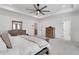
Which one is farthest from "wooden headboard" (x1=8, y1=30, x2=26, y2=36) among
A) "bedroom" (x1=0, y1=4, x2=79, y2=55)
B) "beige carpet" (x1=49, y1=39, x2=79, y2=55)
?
"beige carpet" (x1=49, y1=39, x2=79, y2=55)

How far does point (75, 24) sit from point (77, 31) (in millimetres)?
95

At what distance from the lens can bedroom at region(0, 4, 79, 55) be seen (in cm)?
131

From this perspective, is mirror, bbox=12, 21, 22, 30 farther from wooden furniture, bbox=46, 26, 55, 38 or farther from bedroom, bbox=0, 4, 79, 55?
wooden furniture, bbox=46, 26, 55, 38

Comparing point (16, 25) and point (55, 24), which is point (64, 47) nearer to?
point (55, 24)

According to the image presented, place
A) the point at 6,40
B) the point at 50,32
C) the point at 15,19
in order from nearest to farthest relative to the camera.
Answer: the point at 15,19, the point at 50,32, the point at 6,40

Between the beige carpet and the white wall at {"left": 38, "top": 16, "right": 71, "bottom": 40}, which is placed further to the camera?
the white wall at {"left": 38, "top": 16, "right": 71, "bottom": 40}

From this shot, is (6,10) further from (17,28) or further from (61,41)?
(61,41)

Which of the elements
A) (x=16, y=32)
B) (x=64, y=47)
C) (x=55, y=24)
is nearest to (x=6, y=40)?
(x=16, y=32)

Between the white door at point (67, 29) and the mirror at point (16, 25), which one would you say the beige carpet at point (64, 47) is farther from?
the mirror at point (16, 25)

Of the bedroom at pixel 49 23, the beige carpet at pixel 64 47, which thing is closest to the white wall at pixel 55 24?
the bedroom at pixel 49 23

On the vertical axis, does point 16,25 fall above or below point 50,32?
above

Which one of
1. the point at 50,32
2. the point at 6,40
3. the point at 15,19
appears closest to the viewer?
the point at 15,19

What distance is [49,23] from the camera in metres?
1.51
